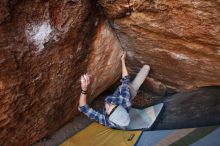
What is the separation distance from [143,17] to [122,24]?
1.05 feet

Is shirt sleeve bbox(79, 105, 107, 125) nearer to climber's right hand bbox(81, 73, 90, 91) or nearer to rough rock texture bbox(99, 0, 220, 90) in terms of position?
climber's right hand bbox(81, 73, 90, 91)

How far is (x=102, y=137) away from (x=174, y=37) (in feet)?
4.12

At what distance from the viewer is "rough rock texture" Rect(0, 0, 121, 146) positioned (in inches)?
106

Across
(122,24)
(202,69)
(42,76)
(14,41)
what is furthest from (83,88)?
(202,69)

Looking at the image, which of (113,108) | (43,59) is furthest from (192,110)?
(43,59)

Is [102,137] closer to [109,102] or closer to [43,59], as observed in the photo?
[109,102]

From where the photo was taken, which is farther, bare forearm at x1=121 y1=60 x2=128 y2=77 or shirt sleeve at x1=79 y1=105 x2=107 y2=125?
bare forearm at x1=121 y1=60 x2=128 y2=77

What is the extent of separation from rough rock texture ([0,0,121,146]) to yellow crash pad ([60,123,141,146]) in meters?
0.30

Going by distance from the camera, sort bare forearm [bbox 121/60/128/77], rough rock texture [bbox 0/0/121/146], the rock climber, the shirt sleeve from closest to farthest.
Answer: rough rock texture [bbox 0/0/121/146] → the rock climber → the shirt sleeve → bare forearm [bbox 121/60/128/77]

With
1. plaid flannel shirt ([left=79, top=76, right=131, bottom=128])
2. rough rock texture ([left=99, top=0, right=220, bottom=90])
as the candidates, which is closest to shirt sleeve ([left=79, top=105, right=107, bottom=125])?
plaid flannel shirt ([left=79, top=76, right=131, bottom=128])

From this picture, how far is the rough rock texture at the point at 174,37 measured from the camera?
108 inches

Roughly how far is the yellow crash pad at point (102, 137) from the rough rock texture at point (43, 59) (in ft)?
0.99

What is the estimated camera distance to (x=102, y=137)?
3.39m

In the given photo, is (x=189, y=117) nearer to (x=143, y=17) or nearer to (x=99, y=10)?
(x=143, y=17)
